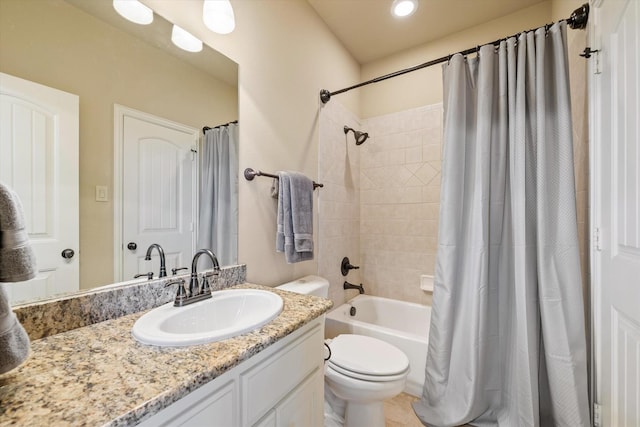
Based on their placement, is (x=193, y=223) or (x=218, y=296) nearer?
(x=218, y=296)

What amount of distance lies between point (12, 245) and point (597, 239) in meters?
1.86

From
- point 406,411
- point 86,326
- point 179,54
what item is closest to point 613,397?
point 406,411

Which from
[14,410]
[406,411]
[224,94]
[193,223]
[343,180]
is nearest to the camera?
[14,410]

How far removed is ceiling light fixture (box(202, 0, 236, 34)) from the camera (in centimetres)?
111

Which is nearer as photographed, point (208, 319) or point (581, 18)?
point (208, 319)

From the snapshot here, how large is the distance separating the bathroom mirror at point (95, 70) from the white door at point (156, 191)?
41mm

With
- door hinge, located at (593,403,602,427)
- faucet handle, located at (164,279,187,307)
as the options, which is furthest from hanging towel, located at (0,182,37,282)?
door hinge, located at (593,403,602,427)

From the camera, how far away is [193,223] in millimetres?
1122

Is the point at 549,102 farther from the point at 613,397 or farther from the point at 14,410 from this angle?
the point at 14,410

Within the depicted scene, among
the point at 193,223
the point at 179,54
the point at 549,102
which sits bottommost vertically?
the point at 193,223

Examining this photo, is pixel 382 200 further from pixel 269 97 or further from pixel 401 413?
pixel 401 413

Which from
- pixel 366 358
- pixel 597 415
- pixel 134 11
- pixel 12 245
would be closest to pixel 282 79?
pixel 134 11

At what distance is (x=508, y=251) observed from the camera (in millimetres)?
1371

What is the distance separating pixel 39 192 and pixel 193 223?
1.57 feet
